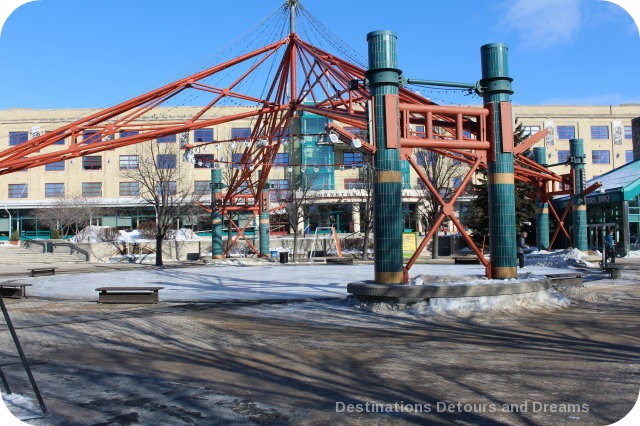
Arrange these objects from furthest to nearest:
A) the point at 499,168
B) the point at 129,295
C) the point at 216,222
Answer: the point at 216,222 → the point at 129,295 → the point at 499,168

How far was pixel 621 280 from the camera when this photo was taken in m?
19.9

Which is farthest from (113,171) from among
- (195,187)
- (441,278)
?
(441,278)

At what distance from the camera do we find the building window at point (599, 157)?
222 ft

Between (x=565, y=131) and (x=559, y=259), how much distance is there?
145 feet

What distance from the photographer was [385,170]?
14.2m

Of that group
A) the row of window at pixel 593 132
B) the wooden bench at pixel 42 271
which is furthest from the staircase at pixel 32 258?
the row of window at pixel 593 132

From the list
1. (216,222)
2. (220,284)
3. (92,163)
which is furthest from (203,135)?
(220,284)

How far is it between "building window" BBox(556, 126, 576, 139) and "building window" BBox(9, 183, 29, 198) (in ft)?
197

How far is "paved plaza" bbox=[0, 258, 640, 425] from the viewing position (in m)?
6.04

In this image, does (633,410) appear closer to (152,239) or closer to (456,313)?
(456,313)

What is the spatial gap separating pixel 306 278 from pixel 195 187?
4099 centimetres

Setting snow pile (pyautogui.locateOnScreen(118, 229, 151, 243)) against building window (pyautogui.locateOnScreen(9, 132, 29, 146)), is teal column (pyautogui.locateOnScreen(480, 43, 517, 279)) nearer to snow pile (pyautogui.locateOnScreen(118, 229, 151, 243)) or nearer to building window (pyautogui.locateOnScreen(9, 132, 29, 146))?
snow pile (pyautogui.locateOnScreen(118, 229, 151, 243))

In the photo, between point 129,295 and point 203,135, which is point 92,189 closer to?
point 203,135

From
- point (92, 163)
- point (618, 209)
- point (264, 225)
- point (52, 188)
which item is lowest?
point (264, 225)
